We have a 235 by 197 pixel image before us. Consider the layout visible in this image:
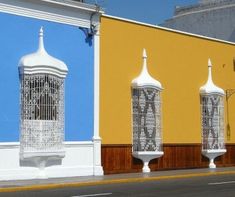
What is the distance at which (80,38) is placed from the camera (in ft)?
67.8

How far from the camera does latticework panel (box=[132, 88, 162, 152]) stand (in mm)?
22141

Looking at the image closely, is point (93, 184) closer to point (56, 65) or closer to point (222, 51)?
point (56, 65)

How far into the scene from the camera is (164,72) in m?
23.6

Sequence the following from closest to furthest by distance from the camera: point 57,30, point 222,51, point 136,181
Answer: point 136,181, point 57,30, point 222,51

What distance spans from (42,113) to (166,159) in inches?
253

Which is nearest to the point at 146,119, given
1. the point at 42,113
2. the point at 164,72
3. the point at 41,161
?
the point at 164,72

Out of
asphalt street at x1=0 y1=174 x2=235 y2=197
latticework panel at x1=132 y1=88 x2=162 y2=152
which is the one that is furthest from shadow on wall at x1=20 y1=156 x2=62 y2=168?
latticework panel at x1=132 y1=88 x2=162 y2=152

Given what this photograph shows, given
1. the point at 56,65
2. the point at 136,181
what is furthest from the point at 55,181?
the point at 56,65

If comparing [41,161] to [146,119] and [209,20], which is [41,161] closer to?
[146,119]

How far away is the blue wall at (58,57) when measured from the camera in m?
18.5

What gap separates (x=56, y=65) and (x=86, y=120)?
93.1 inches

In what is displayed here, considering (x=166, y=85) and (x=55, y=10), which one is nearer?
(x=55, y=10)

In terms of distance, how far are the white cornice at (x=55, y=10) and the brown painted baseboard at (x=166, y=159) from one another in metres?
4.64

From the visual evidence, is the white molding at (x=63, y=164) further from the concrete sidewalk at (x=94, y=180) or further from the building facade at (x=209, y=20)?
the building facade at (x=209, y=20)
